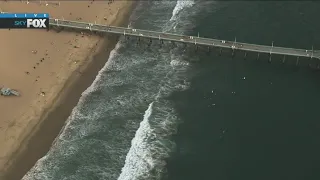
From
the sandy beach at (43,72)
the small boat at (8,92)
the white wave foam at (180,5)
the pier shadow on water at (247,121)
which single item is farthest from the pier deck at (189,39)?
the small boat at (8,92)

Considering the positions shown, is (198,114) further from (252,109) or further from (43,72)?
(43,72)

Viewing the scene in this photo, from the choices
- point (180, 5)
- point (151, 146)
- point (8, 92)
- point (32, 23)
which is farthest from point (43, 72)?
point (180, 5)

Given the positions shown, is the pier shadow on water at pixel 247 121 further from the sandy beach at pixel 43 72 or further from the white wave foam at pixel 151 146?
the sandy beach at pixel 43 72

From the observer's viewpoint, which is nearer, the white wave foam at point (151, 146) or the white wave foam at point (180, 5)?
the white wave foam at point (151, 146)

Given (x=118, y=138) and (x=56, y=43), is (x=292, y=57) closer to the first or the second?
(x=118, y=138)

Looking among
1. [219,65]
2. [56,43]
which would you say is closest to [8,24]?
[56,43]
